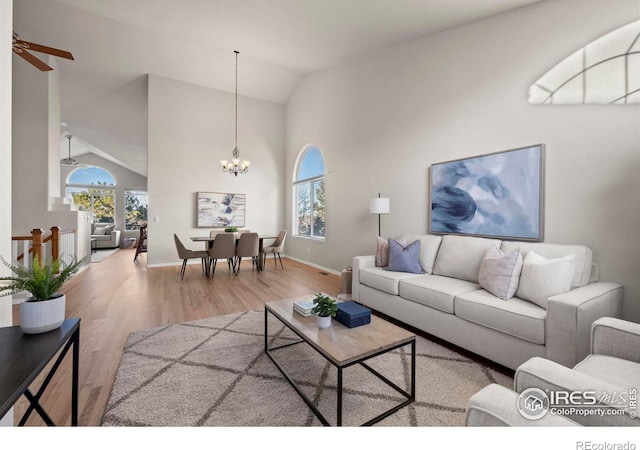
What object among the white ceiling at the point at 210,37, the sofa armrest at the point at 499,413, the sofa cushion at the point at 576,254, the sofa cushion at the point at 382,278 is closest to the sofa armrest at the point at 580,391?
the sofa armrest at the point at 499,413

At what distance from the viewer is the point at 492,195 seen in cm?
292

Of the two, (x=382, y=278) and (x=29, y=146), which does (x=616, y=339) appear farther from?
(x=29, y=146)

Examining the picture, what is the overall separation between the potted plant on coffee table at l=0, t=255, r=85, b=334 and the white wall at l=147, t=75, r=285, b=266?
508cm

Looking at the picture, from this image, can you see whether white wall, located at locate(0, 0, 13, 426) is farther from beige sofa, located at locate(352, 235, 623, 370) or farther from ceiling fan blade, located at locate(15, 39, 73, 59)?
beige sofa, located at locate(352, 235, 623, 370)

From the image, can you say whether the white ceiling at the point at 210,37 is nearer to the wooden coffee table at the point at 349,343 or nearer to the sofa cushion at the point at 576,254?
the sofa cushion at the point at 576,254

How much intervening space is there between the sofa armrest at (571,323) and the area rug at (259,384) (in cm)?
43

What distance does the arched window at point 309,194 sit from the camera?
598 cm

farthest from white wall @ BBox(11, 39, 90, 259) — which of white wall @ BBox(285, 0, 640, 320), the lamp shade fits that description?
the lamp shade

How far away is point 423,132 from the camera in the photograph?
11.9 ft

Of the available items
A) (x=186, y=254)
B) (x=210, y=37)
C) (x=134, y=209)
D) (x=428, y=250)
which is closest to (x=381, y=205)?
(x=428, y=250)

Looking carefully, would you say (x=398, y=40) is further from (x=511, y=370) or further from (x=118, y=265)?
(x=118, y=265)

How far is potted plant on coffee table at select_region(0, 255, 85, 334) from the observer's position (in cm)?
112

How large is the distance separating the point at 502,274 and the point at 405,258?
1.03 meters
